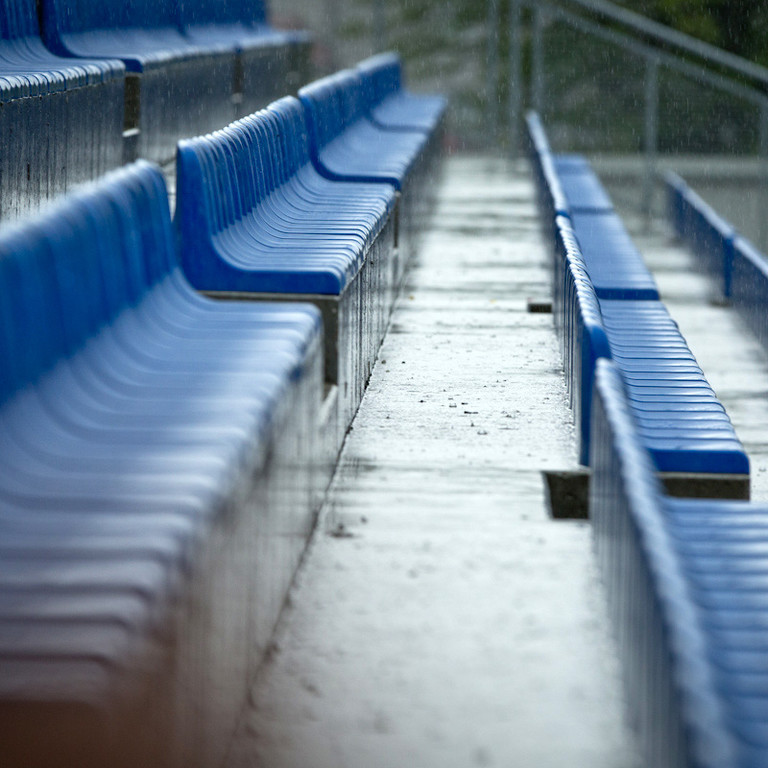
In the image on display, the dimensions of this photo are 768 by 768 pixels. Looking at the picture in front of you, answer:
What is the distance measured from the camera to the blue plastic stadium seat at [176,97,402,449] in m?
3.27

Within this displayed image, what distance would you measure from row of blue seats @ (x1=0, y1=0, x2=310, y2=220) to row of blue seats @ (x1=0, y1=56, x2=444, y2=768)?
98 cm

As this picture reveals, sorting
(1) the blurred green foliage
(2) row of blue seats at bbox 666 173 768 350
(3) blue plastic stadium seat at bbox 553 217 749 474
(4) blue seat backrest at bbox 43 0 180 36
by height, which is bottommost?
(2) row of blue seats at bbox 666 173 768 350

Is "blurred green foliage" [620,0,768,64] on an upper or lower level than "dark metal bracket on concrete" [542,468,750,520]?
Result: upper

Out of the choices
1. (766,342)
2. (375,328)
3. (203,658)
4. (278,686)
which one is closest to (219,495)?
(203,658)

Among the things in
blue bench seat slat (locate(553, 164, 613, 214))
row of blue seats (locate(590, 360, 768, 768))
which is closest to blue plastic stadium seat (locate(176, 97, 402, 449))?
row of blue seats (locate(590, 360, 768, 768))

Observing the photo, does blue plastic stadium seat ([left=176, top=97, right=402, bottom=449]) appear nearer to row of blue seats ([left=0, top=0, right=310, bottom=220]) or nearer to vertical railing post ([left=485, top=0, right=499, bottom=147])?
row of blue seats ([left=0, top=0, right=310, bottom=220])

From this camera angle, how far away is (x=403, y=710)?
2.13 meters

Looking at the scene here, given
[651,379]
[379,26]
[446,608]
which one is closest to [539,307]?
[651,379]

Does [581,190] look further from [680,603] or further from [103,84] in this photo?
[680,603]

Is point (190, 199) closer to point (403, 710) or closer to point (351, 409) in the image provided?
point (351, 409)

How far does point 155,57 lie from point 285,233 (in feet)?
7.66

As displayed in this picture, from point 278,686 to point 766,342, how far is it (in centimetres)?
476

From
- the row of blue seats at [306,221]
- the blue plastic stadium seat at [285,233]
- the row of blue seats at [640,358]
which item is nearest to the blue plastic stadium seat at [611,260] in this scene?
the row of blue seats at [640,358]

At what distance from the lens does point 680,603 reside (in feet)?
5.72
